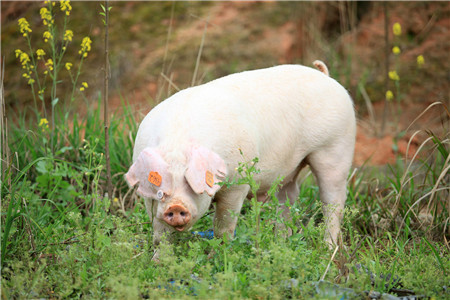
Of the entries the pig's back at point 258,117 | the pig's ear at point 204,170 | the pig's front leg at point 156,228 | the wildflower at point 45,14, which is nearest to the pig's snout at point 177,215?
the pig's ear at point 204,170

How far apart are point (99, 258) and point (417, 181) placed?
3.23 metres

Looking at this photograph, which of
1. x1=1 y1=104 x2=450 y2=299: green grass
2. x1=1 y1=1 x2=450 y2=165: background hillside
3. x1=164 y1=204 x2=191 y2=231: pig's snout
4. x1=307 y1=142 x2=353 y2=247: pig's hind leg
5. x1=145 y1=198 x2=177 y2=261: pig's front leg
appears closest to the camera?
x1=1 y1=104 x2=450 y2=299: green grass

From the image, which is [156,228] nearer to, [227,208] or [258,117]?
[227,208]

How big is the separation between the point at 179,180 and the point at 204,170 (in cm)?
13

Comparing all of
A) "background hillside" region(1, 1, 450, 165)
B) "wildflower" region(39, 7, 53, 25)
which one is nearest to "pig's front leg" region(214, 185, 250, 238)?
"wildflower" region(39, 7, 53, 25)

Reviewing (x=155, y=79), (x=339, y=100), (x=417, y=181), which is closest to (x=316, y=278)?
(x=339, y=100)

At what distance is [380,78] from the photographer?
8.77 metres

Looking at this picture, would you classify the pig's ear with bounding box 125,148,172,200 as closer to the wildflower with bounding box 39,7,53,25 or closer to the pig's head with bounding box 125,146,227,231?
the pig's head with bounding box 125,146,227,231

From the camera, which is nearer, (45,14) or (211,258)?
(211,258)

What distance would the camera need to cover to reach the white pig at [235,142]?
119 inches

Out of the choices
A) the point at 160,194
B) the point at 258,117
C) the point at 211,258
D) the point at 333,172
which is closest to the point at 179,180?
the point at 160,194

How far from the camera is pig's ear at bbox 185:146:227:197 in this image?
9.81 ft

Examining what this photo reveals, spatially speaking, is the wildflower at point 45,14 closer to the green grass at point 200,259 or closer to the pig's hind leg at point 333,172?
the green grass at point 200,259

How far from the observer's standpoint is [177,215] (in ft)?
9.79
